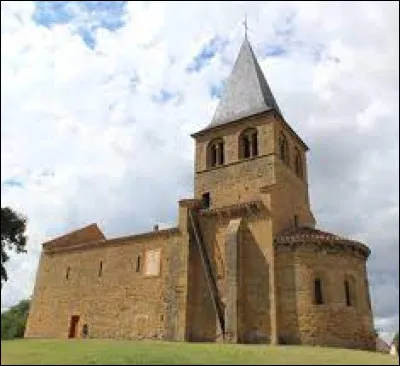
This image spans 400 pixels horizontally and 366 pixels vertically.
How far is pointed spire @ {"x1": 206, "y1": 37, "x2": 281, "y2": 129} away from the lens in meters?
36.4

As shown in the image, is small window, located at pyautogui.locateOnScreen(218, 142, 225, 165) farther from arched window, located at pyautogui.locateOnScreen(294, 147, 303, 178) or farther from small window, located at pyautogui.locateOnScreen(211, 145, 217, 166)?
arched window, located at pyautogui.locateOnScreen(294, 147, 303, 178)

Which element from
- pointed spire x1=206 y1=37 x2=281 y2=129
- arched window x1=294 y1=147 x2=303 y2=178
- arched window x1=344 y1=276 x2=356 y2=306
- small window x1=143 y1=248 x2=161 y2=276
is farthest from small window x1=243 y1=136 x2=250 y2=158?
arched window x1=344 y1=276 x2=356 y2=306

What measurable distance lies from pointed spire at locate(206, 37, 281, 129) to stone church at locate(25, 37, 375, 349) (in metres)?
0.12

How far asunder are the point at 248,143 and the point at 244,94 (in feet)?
16.9

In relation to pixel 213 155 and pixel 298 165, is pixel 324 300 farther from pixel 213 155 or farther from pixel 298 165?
pixel 213 155

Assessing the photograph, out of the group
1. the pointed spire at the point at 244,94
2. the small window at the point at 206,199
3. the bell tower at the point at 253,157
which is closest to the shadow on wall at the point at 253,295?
the bell tower at the point at 253,157

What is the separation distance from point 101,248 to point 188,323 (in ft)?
32.6

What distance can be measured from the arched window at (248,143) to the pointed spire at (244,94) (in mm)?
1311

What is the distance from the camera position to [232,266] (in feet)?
93.6

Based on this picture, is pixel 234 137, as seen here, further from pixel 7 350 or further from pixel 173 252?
pixel 7 350

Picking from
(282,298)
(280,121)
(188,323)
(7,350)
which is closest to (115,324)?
(188,323)

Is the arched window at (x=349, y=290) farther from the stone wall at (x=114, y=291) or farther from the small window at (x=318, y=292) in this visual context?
the stone wall at (x=114, y=291)

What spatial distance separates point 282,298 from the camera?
27.6m

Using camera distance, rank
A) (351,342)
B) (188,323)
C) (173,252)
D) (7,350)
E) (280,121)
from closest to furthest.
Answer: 1. (7,350)
2. (351,342)
3. (188,323)
4. (173,252)
5. (280,121)
